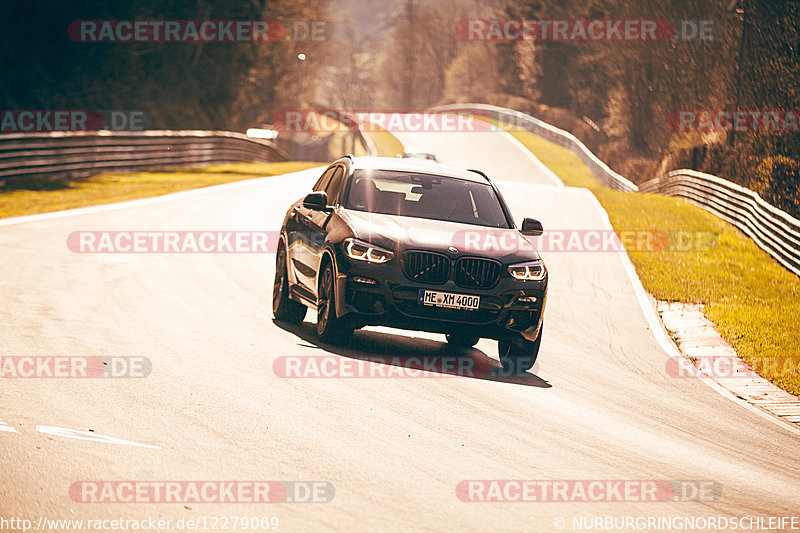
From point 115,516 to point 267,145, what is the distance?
54.0m

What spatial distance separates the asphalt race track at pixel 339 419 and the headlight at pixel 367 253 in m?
0.96

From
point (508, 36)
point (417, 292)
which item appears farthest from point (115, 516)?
point (508, 36)

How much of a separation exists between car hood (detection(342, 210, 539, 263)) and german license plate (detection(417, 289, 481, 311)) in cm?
40

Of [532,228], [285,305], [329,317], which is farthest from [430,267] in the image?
[285,305]

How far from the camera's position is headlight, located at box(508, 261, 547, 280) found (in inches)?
411

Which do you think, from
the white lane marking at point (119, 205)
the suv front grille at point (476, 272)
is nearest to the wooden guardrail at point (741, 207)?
the suv front grille at point (476, 272)

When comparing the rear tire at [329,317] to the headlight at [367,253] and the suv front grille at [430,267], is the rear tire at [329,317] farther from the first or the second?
the suv front grille at [430,267]

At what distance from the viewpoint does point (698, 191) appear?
3422 centimetres

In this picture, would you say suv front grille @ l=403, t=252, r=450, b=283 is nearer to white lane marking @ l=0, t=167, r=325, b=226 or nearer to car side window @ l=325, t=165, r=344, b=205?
car side window @ l=325, t=165, r=344, b=205

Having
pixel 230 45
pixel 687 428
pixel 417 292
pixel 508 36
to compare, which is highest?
pixel 508 36

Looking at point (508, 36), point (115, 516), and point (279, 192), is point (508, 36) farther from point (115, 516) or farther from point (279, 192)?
point (115, 516)

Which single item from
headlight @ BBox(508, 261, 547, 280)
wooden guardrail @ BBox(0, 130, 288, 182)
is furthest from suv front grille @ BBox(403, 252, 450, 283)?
wooden guardrail @ BBox(0, 130, 288, 182)

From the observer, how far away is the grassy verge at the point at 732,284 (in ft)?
45.1

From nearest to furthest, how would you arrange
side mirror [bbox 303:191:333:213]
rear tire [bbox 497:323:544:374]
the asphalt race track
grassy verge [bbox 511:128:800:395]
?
the asphalt race track → rear tire [bbox 497:323:544:374] → side mirror [bbox 303:191:333:213] → grassy verge [bbox 511:128:800:395]
